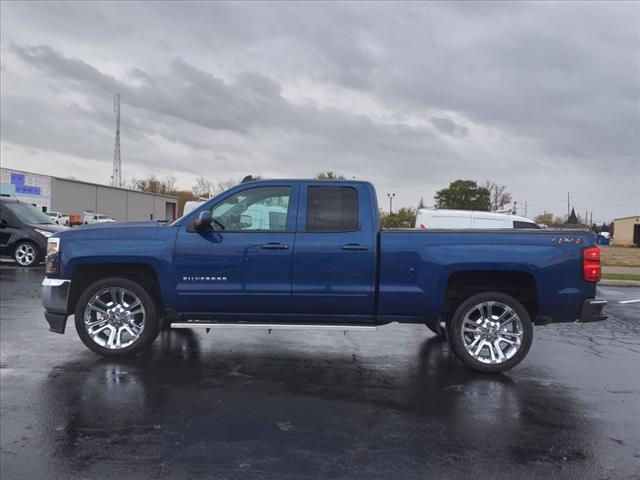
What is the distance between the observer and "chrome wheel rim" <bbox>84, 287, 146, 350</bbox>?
609cm

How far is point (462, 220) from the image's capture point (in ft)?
49.4

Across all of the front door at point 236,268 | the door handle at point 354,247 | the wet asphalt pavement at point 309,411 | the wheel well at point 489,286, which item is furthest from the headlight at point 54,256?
the wheel well at point 489,286

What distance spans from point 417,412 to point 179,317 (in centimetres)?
283

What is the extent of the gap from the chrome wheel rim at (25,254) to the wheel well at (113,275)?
34.6ft

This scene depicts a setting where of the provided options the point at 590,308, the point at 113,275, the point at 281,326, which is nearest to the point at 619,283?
the point at 590,308

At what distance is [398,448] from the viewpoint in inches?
153

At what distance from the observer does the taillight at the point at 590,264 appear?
18.7ft

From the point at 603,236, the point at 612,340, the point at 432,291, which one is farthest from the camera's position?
the point at 603,236

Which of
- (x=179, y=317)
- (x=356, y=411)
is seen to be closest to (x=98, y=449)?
(x=356, y=411)

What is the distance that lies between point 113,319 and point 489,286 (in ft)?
13.5

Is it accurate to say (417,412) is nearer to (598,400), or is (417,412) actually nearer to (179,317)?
(598,400)

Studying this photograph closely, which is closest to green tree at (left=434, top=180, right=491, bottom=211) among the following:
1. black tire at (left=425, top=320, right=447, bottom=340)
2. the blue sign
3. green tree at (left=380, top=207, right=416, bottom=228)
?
green tree at (left=380, top=207, right=416, bottom=228)

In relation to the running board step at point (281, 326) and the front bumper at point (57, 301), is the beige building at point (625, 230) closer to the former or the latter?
the running board step at point (281, 326)

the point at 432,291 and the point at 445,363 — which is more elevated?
the point at 432,291
